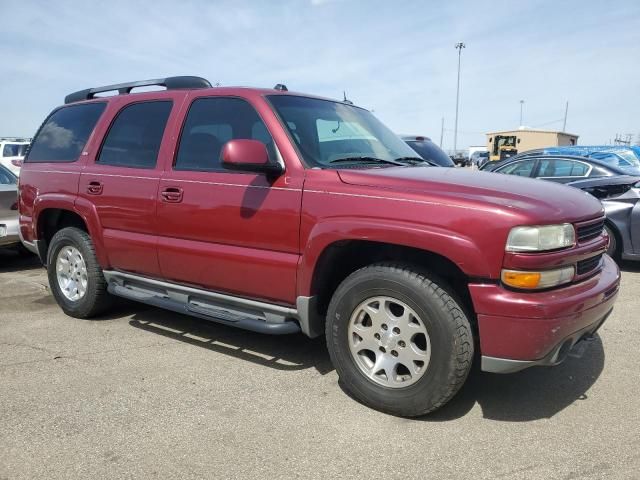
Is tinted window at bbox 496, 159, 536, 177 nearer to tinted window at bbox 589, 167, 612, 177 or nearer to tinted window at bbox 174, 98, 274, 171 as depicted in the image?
tinted window at bbox 589, 167, 612, 177

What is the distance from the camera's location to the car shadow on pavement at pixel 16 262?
7215 mm

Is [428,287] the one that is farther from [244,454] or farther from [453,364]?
[244,454]

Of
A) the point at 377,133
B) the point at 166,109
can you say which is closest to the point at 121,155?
the point at 166,109

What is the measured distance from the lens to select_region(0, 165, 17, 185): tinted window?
7455 mm

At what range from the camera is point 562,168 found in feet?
26.5

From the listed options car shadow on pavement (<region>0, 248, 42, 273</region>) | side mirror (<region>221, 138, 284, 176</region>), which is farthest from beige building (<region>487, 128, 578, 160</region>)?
side mirror (<region>221, 138, 284, 176</region>)

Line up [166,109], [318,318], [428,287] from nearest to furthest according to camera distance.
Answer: [428,287] → [318,318] → [166,109]

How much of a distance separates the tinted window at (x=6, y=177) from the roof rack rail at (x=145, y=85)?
9.57 feet

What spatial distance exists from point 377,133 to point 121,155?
2.07 metres

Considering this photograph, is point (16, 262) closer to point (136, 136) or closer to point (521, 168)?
point (136, 136)

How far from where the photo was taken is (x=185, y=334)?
4.45 metres

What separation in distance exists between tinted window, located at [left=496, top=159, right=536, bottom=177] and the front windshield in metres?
5.02

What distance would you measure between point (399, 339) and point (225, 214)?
1.40m

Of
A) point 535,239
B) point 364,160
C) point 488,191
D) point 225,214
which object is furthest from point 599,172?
point 225,214
